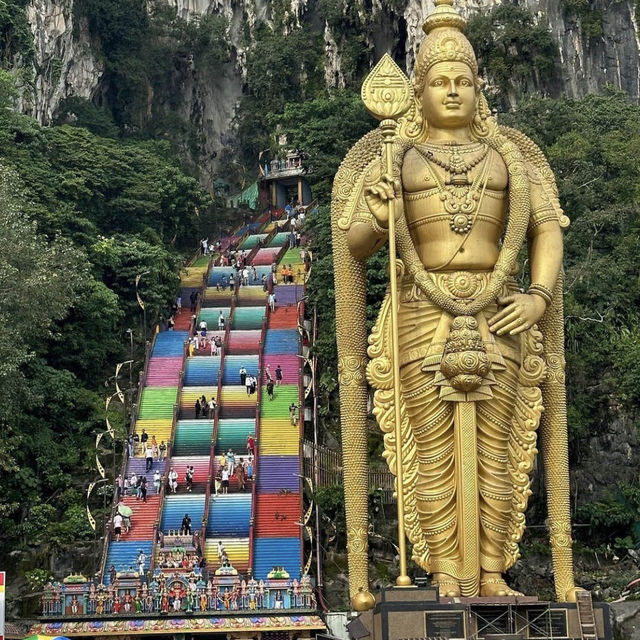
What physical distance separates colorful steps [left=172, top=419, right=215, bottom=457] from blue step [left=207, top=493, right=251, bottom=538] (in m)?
1.47

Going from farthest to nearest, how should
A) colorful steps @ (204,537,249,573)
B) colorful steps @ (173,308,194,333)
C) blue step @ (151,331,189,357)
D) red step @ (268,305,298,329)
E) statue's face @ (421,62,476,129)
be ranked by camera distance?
colorful steps @ (173,308,194,333), red step @ (268,305,298,329), blue step @ (151,331,189,357), colorful steps @ (204,537,249,573), statue's face @ (421,62,476,129)

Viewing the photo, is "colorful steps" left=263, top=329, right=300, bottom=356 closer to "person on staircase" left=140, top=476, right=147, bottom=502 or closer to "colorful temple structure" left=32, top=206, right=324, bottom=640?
"colorful temple structure" left=32, top=206, right=324, bottom=640

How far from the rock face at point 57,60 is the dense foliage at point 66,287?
2967 millimetres

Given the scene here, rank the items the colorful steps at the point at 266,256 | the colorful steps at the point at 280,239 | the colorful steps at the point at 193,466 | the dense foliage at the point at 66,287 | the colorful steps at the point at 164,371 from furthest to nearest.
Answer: the colorful steps at the point at 280,239
the colorful steps at the point at 266,256
the colorful steps at the point at 164,371
the colorful steps at the point at 193,466
the dense foliage at the point at 66,287

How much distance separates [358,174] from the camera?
1294 centimetres

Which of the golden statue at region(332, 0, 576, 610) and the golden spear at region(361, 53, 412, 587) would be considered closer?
the golden spear at region(361, 53, 412, 587)

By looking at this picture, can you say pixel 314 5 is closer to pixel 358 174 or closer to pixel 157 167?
pixel 157 167

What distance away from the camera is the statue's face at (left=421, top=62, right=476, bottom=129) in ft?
41.3

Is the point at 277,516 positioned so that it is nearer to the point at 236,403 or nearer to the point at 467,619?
the point at 236,403

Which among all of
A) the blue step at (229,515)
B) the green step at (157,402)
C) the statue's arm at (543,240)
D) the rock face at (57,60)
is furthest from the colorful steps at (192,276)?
the statue's arm at (543,240)

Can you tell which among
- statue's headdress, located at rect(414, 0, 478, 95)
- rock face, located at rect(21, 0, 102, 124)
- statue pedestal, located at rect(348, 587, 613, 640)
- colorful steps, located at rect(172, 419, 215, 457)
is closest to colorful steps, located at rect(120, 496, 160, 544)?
colorful steps, located at rect(172, 419, 215, 457)

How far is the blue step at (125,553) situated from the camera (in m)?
21.0

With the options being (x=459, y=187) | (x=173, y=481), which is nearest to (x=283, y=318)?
(x=173, y=481)

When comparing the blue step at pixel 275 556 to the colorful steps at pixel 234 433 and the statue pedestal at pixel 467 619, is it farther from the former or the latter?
the statue pedestal at pixel 467 619
